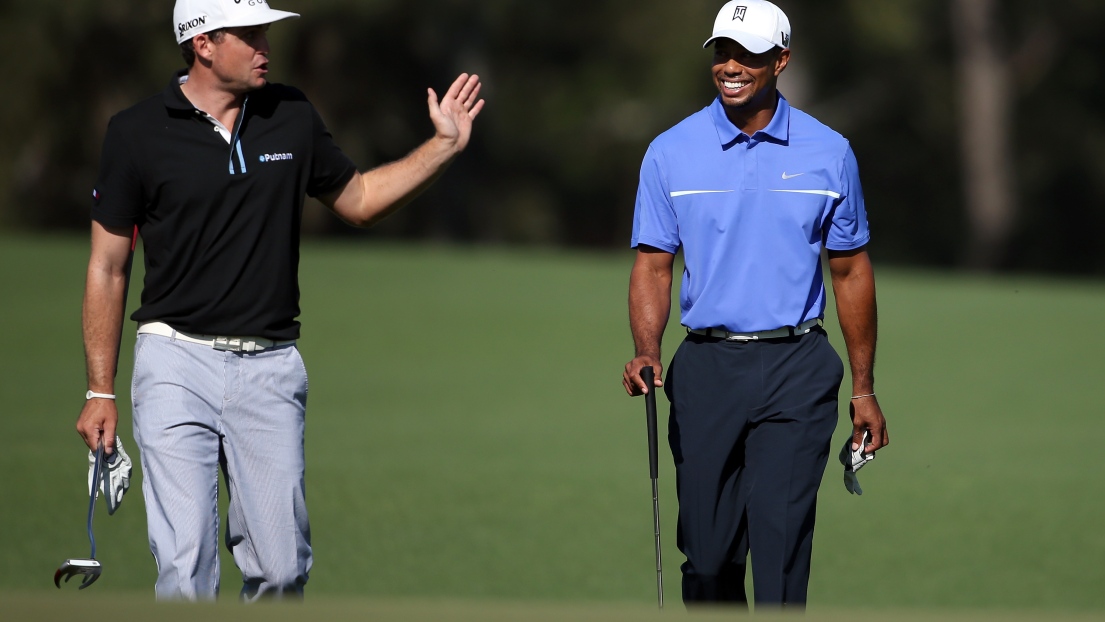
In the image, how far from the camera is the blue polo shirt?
17.7 feet

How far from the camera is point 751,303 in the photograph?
5391 millimetres

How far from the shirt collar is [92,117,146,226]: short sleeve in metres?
2.07

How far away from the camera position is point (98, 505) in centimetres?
913

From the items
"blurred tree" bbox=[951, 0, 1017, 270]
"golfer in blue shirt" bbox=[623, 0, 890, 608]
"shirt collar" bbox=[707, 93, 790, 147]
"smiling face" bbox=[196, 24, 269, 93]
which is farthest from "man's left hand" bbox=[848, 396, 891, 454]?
"blurred tree" bbox=[951, 0, 1017, 270]

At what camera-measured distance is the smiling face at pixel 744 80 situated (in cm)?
546

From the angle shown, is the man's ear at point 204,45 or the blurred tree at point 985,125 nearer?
the man's ear at point 204,45

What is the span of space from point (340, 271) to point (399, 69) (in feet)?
48.3

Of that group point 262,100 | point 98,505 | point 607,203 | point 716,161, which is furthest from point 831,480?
point 607,203

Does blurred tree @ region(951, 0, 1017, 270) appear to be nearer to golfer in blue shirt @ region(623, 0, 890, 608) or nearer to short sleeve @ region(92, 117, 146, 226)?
golfer in blue shirt @ region(623, 0, 890, 608)

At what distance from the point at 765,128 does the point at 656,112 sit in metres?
30.6

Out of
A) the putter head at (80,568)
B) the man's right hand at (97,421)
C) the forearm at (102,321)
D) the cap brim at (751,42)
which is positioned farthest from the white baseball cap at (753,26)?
the putter head at (80,568)

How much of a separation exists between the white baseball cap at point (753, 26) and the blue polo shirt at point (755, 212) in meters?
0.25

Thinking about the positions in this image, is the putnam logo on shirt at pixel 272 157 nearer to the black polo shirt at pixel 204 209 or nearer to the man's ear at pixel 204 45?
the black polo shirt at pixel 204 209

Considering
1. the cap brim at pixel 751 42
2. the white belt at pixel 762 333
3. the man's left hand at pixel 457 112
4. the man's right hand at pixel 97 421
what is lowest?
the man's right hand at pixel 97 421
